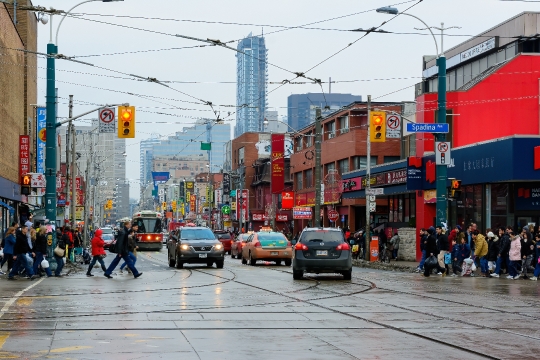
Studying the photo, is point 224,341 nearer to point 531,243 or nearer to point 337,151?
point 531,243

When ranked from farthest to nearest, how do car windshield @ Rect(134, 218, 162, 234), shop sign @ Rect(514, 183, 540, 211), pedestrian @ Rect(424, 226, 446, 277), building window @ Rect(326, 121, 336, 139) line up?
building window @ Rect(326, 121, 336, 139) < car windshield @ Rect(134, 218, 162, 234) < shop sign @ Rect(514, 183, 540, 211) < pedestrian @ Rect(424, 226, 446, 277)

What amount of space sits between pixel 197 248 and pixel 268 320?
70.8 feet

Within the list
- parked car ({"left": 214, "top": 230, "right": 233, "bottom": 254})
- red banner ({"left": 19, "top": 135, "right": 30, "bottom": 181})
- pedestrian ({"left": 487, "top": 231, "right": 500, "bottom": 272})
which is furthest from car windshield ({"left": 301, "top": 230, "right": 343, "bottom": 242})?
parked car ({"left": 214, "top": 230, "right": 233, "bottom": 254})

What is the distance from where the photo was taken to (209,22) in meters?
33.1

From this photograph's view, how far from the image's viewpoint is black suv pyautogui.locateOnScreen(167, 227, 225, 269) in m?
37.4

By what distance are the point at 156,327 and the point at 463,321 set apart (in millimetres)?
5060

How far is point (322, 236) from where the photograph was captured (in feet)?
96.0

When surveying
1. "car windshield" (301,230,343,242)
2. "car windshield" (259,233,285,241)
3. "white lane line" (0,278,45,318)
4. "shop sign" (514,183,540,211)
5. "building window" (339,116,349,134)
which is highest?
"building window" (339,116,349,134)

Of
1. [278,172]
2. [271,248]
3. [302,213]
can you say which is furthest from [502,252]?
Result: [278,172]

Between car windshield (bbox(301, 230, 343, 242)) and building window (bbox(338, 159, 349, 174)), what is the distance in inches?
1719

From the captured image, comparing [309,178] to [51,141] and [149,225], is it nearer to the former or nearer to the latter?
[149,225]

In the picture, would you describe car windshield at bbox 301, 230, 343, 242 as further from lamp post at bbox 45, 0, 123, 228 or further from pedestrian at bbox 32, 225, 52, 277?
lamp post at bbox 45, 0, 123, 228

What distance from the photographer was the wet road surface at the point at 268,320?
39.6 feet

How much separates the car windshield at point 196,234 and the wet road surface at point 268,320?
1115cm
